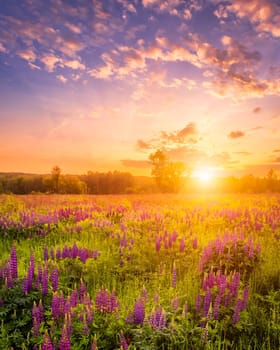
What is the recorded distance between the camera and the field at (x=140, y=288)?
2801mm

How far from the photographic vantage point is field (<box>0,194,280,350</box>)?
9.19 ft

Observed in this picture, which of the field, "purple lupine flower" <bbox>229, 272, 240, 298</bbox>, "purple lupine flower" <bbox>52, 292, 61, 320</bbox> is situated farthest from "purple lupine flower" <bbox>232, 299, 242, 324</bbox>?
"purple lupine flower" <bbox>52, 292, 61, 320</bbox>

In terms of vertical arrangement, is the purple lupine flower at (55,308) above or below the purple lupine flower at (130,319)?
above

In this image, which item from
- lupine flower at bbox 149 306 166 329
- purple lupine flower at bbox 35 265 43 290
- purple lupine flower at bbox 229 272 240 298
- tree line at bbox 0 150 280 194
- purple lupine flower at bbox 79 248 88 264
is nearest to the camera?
lupine flower at bbox 149 306 166 329

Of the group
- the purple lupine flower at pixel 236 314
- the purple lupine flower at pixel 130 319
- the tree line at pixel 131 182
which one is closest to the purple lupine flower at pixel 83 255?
the purple lupine flower at pixel 130 319

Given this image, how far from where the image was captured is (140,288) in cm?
463

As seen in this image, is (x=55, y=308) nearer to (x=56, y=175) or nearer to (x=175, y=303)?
(x=175, y=303)

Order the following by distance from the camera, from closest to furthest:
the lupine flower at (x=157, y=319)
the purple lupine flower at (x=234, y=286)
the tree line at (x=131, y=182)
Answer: the lupine flower at (x=157, y=319) < the purple lupine flower at (x=234, y=286) < the tree line at (x=131, y=182)

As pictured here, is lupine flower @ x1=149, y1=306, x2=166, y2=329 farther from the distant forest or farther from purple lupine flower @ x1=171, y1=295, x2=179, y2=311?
the distant forest

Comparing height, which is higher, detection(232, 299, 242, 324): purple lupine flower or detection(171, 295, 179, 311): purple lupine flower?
detection(171, 295, 179, 311): purple lupine flower

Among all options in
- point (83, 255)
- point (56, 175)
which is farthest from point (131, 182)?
point (83, 255)

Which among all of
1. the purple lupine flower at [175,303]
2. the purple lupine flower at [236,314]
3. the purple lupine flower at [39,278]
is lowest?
the purple lupine flower at [236,314]

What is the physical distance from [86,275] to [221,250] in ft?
8.39

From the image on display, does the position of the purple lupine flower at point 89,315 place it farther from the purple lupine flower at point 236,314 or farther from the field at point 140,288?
the purple lupine flower at point 236,314
